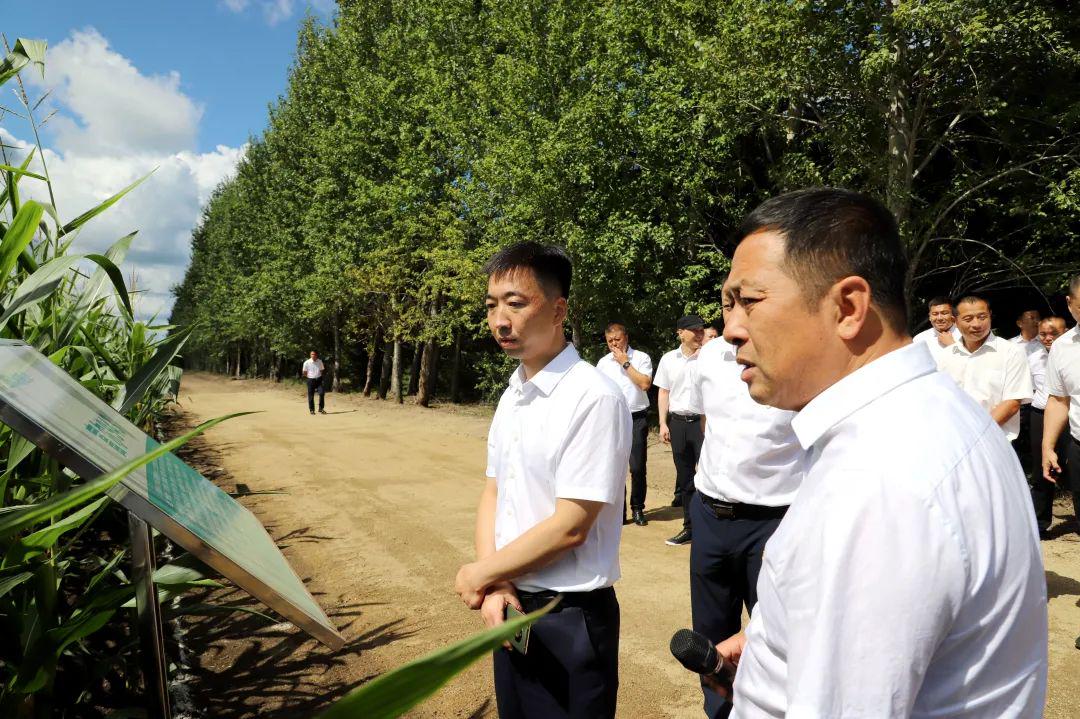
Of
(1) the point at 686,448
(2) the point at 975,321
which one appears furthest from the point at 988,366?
(1) the point at 686,448

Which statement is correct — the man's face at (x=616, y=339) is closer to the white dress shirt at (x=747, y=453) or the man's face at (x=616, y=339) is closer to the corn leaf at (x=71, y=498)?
the white dress shirt at (x=747, y=453)

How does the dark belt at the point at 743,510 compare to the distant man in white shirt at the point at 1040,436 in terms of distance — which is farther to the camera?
the distant man in white shirt at the point at 1040,436

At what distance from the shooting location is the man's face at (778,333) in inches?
46.9

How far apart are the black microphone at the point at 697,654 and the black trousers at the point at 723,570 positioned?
6.42 feet

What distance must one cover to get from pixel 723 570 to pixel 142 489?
2818mm

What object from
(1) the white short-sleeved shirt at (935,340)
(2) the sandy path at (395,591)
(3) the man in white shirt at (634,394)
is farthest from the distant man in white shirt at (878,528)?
(3) the man in white shirt at (634,394)

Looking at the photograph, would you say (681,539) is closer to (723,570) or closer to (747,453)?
(723,570)

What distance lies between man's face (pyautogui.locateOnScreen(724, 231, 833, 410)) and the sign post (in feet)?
2.82

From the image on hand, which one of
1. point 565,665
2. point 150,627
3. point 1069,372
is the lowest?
point 565,665

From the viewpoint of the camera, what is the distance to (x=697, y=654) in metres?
1.43

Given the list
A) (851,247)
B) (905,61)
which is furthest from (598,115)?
(851,247)

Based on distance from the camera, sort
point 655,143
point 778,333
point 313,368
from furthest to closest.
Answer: point 313,368 < point 655,143 < point 778,333

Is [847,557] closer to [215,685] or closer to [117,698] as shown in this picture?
[117,698]

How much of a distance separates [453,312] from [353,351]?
55.2 ft
